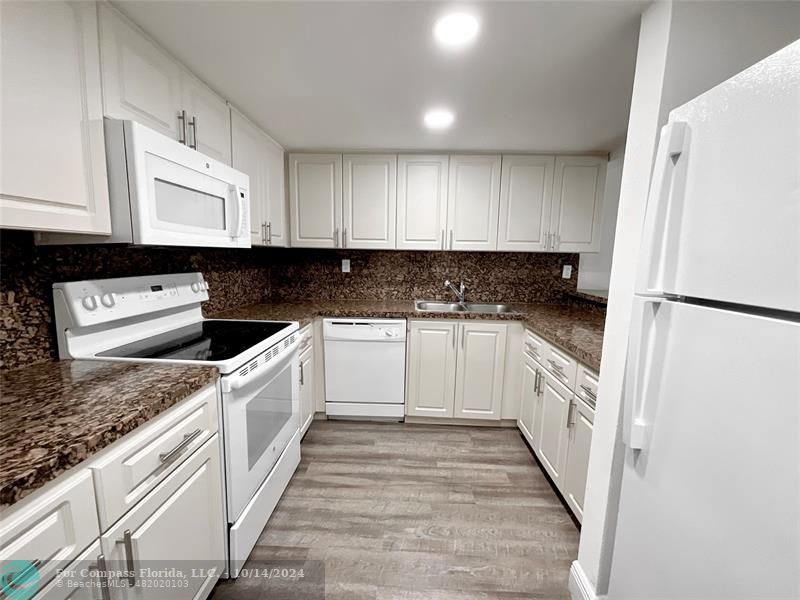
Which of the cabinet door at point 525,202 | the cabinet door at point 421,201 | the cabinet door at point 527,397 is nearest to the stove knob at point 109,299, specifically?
the cabinet door at point 421,201

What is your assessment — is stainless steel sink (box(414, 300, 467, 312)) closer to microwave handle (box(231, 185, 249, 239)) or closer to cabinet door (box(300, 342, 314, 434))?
cabinet door (box(300, 342, 314, 434))

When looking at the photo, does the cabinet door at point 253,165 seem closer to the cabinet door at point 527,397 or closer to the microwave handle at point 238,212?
the microwave handle at point 238,212

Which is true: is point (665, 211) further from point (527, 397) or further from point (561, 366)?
point (527, 397)

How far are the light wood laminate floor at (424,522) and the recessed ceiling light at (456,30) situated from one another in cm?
214

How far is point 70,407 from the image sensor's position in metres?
0.84

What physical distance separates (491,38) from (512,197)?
4.93 ft

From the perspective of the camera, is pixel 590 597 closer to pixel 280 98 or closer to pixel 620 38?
pixel 620 38

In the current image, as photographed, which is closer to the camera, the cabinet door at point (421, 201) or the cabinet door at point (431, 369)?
the cabinet door at point (431, 369)

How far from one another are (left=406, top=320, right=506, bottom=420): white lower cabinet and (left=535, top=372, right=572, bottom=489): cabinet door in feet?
1.56

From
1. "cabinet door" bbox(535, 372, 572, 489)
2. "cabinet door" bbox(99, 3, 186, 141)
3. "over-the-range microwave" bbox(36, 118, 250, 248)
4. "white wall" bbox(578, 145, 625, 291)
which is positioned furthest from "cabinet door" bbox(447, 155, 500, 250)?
"cabinet door" bbox(99, 3, 186, 141)

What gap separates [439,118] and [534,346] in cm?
157

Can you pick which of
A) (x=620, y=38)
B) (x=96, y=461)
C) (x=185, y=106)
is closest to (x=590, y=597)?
(x=96, y=461)

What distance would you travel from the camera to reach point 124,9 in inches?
44.3

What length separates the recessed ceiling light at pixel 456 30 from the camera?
1125 mm
